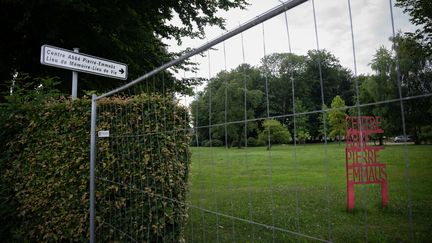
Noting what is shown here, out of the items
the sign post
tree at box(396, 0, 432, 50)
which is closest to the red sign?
tree at box(396, 0, 432, 50)

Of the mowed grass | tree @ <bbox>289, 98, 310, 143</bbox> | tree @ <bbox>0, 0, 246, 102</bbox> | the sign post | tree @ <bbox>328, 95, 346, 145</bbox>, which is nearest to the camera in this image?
tree @ <bbox>328, 95, 346, 145</bbox>

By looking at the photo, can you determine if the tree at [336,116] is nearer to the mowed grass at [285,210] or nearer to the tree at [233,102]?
the tree at [233,102]

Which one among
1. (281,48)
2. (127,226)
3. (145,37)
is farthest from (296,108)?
(145,37)

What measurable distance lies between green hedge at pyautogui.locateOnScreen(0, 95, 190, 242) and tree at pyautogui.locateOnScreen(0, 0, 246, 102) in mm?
2097

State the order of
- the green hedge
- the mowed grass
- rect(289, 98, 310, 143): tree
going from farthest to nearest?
the green hedge, the mowed grass, rect(289, 98, 310, 143): tree

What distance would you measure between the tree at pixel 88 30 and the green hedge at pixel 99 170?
2.10m

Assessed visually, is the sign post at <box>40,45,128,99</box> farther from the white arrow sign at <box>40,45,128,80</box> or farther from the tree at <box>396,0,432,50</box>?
the tree at <box>396,0,432,50</box>

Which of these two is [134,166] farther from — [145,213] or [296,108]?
[296,108]

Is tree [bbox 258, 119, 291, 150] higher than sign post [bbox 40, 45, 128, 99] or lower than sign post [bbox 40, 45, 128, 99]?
lower

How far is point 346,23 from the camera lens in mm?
1125

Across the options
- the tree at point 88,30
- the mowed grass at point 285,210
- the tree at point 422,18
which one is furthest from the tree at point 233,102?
the tree at point 88,30

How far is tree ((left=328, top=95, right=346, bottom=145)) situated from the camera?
43.8 inches

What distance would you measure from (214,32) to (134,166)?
6.70 metres

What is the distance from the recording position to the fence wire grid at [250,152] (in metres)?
1.14
